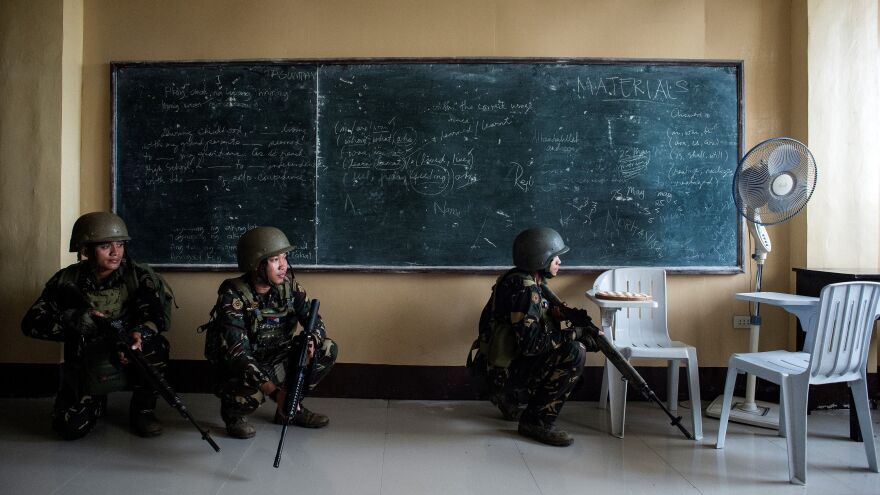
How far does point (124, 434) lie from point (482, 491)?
1992mm

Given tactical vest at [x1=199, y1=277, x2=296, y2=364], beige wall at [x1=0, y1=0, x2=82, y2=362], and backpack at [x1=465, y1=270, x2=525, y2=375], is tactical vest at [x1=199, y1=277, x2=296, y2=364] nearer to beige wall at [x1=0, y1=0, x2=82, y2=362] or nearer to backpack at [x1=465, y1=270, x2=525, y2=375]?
backpack at [x1=465, y1=270, x2=525, y2=375]

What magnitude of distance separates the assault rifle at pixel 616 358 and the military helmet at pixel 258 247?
5.28 feet

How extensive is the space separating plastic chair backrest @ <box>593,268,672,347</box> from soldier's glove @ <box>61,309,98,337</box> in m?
2.86

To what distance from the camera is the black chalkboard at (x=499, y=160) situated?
3.69m

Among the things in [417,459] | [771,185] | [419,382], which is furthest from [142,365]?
[771,185]

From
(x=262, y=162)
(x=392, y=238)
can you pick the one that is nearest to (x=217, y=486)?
(x=392, y=238)

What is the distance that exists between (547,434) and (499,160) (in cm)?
173

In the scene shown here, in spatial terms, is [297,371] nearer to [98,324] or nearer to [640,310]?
[98,324]

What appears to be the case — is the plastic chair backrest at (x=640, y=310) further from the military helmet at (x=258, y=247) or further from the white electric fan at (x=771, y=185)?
the military helmet at (x=258, y=247)

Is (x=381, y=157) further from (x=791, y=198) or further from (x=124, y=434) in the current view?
(x=791, y=198)

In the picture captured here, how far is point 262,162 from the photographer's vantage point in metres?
3.73

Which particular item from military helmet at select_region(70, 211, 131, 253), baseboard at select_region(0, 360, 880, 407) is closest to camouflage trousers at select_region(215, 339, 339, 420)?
baseboard at select_region(0, 360, 880, 407)

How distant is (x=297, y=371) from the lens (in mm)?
2729

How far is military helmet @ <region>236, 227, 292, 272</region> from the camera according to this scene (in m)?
3.02
